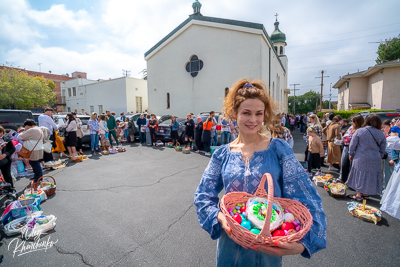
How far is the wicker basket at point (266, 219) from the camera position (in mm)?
1047

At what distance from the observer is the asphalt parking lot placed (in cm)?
260

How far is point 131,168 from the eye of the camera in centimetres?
688

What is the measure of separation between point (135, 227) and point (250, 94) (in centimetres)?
305

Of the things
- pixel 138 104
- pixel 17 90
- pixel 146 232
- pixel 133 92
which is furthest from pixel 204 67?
pixel 17 90

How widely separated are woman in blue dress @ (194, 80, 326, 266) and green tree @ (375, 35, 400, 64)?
136 feet

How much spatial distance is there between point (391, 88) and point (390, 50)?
56.6ft

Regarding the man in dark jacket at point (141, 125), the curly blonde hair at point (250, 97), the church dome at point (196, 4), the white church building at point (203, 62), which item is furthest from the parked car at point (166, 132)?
the church dome at point (196, 4)

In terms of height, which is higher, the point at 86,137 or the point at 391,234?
the point at 86,137

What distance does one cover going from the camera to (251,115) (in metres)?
1.46

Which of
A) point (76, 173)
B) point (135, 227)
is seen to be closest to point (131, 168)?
point (76, 173)

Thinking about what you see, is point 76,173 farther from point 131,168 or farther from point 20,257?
point 20,257

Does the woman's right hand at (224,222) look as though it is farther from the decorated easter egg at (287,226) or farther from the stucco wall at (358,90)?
the stucco wall at (358,90)

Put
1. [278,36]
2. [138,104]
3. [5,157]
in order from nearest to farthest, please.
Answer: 1. [5,157]
2. [138,104]
3. [278,36]

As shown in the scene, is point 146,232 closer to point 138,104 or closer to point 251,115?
point 251,115
